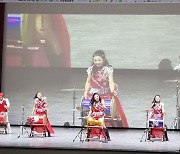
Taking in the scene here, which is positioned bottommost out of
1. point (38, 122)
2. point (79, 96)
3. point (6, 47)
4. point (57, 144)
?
point (57, 144)

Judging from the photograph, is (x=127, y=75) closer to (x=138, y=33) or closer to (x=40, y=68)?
(x=138, y=33)

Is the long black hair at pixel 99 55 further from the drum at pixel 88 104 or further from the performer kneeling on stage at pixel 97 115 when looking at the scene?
the performer kneeling on stage at pixel 97 115

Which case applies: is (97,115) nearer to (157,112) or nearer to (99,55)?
(157,112)

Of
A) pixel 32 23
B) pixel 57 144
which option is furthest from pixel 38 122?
pixel 32 23

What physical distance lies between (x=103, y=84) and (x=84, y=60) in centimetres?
62

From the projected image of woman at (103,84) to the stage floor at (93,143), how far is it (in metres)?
0.87

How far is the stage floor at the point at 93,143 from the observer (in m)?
6.82

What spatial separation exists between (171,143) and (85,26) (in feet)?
11.3

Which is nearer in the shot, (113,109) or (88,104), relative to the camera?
(88,104)

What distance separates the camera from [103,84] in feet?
32.9

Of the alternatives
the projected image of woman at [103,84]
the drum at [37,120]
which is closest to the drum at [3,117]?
the drum at [37,120]

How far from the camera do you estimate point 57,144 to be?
7.17 metres

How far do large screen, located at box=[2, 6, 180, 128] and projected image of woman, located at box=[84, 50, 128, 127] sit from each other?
0.14ft

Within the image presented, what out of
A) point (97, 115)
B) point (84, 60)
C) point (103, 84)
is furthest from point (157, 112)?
point (84, 60)
